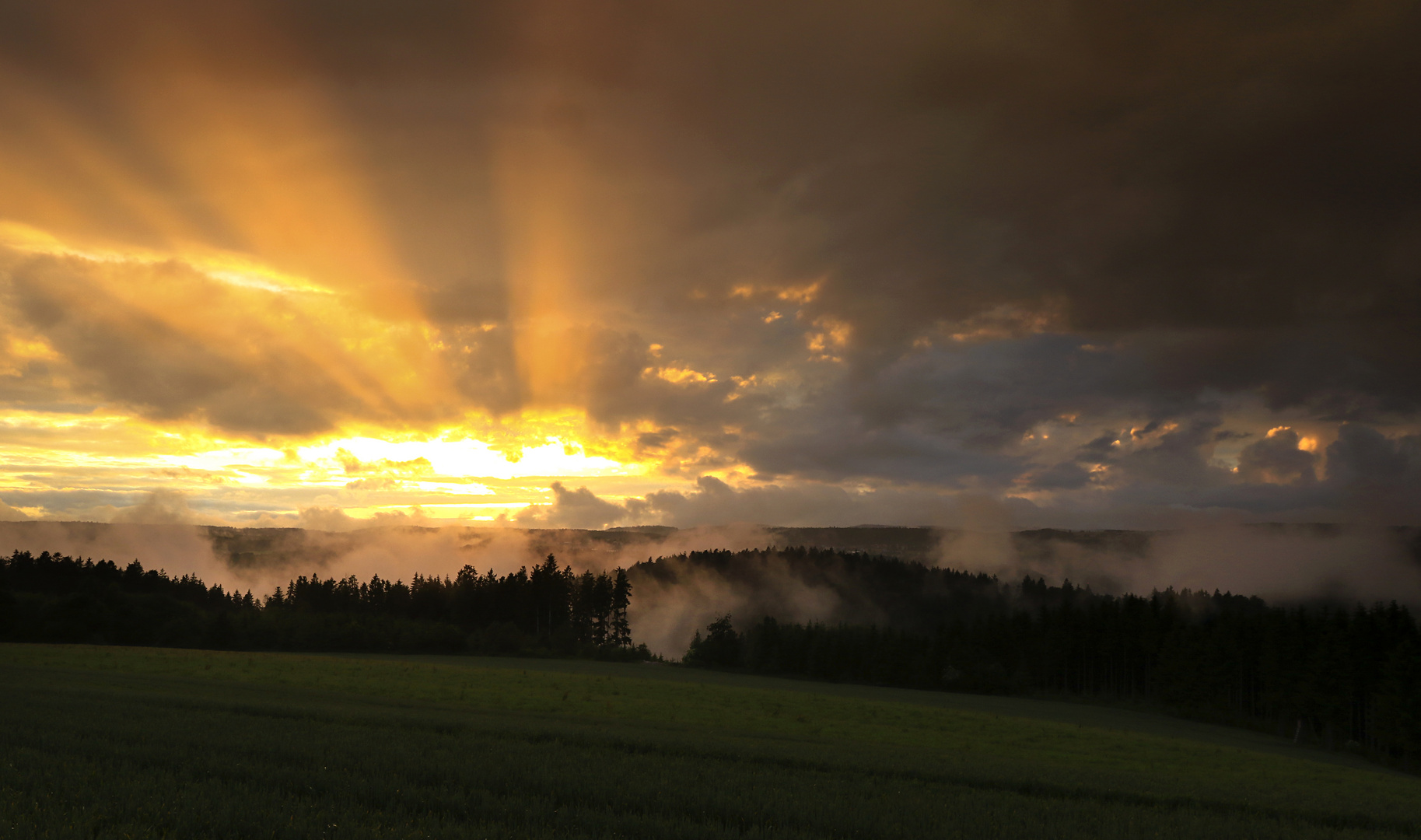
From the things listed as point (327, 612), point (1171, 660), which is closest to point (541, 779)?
point (1171, 660)

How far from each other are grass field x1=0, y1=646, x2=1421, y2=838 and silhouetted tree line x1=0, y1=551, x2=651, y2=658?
76375mm

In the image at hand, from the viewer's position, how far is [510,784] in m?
14.7

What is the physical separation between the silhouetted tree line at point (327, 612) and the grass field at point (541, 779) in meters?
76.4

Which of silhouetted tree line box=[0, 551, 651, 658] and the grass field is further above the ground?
the grass field

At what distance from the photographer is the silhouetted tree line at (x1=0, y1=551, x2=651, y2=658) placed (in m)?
104

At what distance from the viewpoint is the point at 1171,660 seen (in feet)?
334

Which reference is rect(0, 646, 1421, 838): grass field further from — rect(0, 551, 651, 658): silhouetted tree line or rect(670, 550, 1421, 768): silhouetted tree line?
rect(0, 551, 651, 658): silhouetted tree line

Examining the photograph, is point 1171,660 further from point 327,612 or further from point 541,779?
point 327,612

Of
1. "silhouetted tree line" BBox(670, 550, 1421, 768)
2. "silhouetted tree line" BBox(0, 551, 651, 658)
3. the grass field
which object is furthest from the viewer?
"silhouetted tree line" BBox(0, 551, 651, 658)

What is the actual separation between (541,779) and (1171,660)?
4407 inches

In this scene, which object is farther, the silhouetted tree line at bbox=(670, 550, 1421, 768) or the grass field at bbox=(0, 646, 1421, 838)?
the silhouetted tree line at bbox=(670, 550, 1421, 768)

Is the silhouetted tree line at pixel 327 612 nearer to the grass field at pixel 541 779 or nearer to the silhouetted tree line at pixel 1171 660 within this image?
the silhouetted tree line at pixel 1171 660

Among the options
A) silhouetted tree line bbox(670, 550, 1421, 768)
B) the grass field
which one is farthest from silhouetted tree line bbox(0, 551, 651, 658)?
the grass field

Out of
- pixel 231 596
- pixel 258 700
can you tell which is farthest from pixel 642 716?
pixel 231 596
